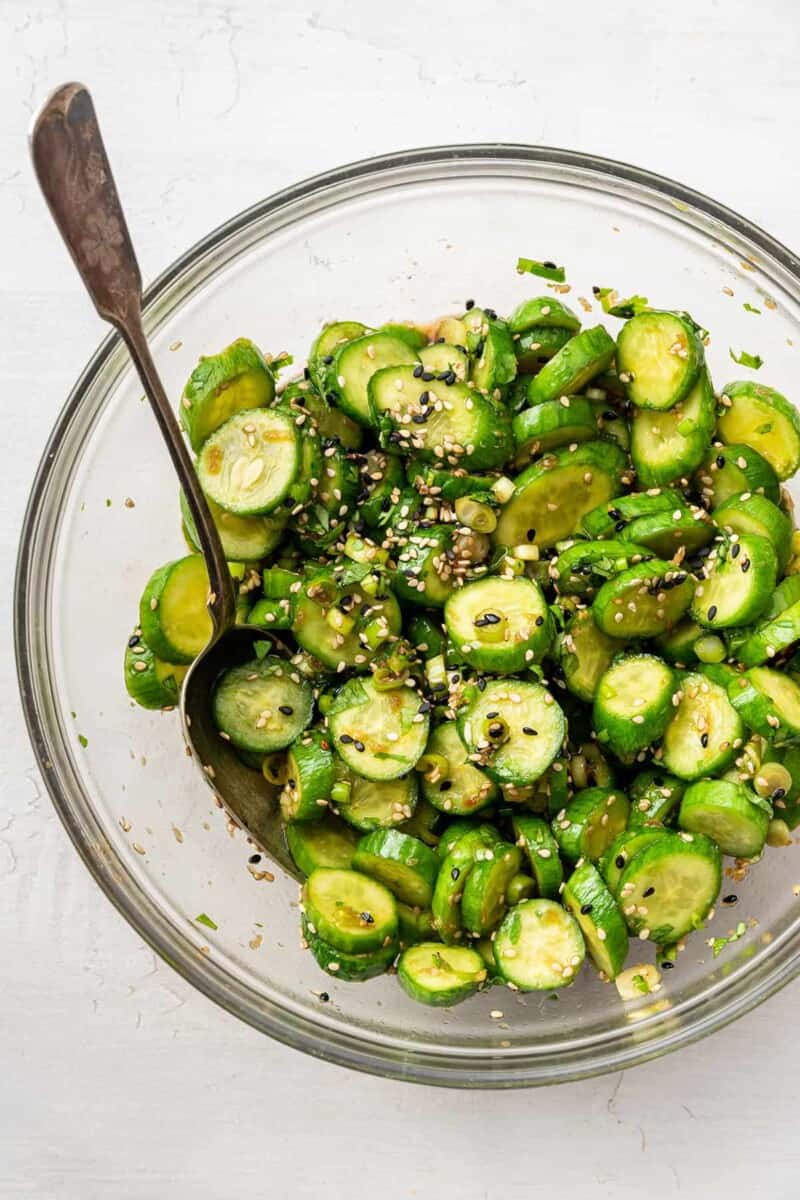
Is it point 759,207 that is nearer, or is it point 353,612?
point 353,612

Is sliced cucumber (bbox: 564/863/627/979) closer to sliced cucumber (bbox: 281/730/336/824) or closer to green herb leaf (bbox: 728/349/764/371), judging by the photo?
→ sliced cucumber (bbox: 281/730/336/824)

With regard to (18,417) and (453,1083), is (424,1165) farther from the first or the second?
(18,417)

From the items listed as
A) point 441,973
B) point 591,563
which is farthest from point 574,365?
point 441,973

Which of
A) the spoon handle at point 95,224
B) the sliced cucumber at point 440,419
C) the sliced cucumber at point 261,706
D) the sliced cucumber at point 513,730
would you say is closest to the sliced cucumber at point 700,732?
the sliced cucumber at point 513,730

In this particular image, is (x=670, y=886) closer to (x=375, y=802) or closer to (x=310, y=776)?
(x=375, y=802)

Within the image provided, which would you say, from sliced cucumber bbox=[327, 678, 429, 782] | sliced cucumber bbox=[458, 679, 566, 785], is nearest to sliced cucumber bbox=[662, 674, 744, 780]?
sliced cucumber bbox=[458, 679, 566, 785]

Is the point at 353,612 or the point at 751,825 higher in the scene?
the point at 353,612

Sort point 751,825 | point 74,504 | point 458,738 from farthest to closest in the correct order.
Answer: point 74,504 < point 458,738 < point 751,825

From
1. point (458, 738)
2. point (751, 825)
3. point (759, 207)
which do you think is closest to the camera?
point (751, 825)

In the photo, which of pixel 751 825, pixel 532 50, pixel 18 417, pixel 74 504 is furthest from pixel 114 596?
pixel 532 50
